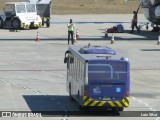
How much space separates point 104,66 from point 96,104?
145 cm

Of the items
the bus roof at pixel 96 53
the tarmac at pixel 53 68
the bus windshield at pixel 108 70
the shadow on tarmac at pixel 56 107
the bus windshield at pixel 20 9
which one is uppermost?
the bus roof at pixel 96 53

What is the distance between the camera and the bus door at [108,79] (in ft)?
74.8

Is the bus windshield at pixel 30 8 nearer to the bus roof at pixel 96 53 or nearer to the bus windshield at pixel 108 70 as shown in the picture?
the bus roof at pixel 96 53

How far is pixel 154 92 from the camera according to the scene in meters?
28.4

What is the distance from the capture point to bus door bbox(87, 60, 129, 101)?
22797 millimetres

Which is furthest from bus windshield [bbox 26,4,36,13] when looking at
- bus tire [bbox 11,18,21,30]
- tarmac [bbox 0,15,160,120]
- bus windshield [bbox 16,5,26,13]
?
tarmac [bbox 0,15,160,120]

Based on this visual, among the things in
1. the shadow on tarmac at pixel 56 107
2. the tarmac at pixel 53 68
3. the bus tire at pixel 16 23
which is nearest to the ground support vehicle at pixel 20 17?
the bus tire at pixel 16 23

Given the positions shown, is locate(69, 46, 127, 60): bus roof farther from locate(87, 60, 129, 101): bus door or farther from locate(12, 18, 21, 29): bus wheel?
locate(12, 18, 21, 29): bus wheel

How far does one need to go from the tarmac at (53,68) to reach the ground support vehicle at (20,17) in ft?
4.14

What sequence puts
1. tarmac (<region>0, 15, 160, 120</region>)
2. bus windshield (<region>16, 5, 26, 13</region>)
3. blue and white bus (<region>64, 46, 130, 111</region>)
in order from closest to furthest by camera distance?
blue and white bus (<region>64, 46, 130, 111</region>) → tarmac (<region>0, 15, 160, 120</region>) → bus windshield (<region>16, 5, 26, 13</region>)

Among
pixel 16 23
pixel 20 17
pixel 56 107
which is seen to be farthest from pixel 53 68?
pixel 20 17

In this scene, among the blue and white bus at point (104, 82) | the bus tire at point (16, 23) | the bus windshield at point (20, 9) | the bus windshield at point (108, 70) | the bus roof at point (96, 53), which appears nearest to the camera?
the blue and white bus at point (104, 82)

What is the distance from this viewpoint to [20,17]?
63.2 metres

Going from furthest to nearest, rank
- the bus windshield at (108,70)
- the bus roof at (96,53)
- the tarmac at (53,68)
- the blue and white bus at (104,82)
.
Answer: the tarmac at (53,68) → the bus roof at (96,53) → the bus windshield at (108,70) → the blue and white bus at (104,82)
